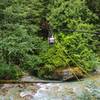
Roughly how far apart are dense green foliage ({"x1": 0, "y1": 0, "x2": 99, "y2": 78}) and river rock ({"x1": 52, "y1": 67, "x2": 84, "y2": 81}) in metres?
0.16

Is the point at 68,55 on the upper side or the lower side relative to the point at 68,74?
Result: upper

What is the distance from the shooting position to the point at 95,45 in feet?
30.0

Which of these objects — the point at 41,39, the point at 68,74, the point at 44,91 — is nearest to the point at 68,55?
the point at 68,74

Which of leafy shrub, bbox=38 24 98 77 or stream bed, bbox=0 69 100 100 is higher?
leafy shrub, bbox=38 24 98 77

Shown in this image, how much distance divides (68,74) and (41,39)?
56.3 inches

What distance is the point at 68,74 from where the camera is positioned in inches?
291

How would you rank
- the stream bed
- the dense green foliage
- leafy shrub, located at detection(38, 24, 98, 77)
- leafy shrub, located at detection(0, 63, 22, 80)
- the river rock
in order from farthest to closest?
leafy shrub, located at detection(38, 24, 98, 77) → the river rock → leafy shrub, located at detection(0, 63, 22, 80) → the dense green foliage → the stream bed

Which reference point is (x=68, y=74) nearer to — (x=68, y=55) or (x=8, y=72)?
(x=68, y=55)

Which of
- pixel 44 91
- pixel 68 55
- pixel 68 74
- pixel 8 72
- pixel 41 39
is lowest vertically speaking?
pixel 44 91

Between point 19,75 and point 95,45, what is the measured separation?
2.86 metres

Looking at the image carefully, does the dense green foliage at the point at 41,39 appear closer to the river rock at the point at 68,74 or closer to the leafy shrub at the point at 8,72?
the leafy shrub at the point at 8,72

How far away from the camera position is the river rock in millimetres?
7339

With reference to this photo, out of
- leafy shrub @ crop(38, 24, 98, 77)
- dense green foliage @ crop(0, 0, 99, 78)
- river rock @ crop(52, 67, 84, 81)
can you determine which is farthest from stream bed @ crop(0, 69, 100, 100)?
leafy shrub @ crop(38, 24, 98, 77)

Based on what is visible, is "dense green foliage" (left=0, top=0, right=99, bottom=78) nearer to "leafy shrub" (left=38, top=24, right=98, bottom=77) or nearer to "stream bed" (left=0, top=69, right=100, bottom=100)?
"leafy shrub" (left=38, top=24, right=98, bottom=77)
